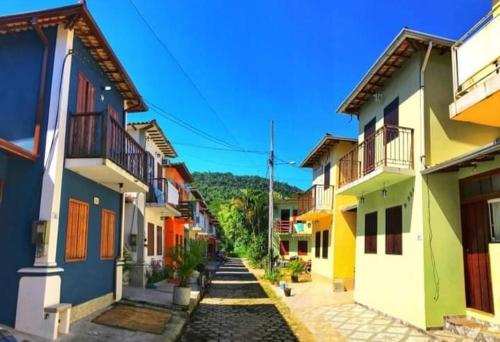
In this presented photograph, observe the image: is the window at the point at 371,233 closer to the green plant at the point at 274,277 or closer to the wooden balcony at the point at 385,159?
the wooden balcony at the point at 385,159

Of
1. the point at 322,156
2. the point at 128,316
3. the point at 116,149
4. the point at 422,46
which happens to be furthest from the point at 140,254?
the point at 422,46

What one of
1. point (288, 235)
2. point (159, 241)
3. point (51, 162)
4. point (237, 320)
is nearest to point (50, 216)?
point (51, 162)

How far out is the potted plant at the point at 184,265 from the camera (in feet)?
45.1

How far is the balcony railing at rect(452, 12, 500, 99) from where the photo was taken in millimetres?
7309

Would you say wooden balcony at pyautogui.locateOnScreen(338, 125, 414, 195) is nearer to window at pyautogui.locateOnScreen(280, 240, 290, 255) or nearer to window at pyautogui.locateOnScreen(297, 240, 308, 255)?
window at pyautogui.locateOnScreen(297, 240, 308, 255)

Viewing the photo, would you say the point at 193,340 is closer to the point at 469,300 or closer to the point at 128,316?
the point at 128,316

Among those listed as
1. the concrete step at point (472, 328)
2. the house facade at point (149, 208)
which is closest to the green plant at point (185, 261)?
the house facade at point (149, 208)

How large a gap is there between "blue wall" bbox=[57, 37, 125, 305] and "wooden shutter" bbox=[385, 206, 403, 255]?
7922 mm

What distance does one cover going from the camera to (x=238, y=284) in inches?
952

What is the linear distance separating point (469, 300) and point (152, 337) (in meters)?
7.23

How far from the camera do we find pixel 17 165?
8.84 m

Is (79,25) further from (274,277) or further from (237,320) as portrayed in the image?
(274,277)

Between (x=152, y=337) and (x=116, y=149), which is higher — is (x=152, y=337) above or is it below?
below

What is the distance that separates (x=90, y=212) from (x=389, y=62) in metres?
8.84
